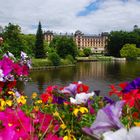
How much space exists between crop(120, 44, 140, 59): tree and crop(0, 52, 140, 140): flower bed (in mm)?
93457

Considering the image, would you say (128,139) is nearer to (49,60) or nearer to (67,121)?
(67,121)

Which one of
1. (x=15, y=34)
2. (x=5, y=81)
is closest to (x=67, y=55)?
(x=15, y=34)

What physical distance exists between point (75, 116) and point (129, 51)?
93769 millimetres

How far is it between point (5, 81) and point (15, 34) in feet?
147

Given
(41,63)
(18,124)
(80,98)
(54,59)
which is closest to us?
(18,124)

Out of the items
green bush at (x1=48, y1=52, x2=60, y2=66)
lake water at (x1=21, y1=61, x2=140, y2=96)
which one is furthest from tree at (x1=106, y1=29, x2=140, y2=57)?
lake water at (x1=21, y1=61, x2=140, y2=96)

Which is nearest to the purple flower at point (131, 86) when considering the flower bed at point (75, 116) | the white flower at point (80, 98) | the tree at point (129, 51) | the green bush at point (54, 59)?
the flower bed at point (75, 116)

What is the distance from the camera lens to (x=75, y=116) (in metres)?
2.19

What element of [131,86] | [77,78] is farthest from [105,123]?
[77,78]

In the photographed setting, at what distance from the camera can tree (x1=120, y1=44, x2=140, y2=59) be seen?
315ft

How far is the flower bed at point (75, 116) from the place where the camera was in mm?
1161

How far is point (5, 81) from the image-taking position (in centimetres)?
315

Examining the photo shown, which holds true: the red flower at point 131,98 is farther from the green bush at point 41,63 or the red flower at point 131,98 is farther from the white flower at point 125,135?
the green bush at point 41,63

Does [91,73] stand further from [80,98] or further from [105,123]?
[105,123]
